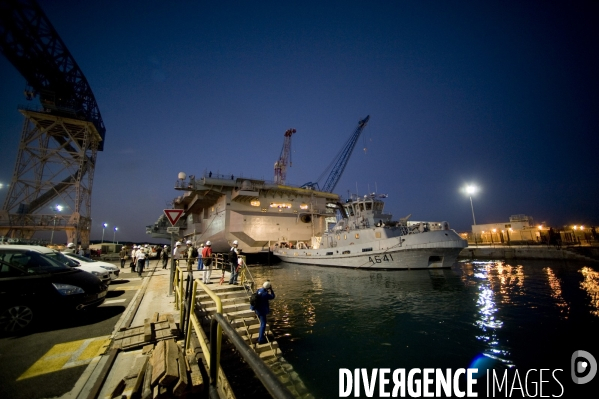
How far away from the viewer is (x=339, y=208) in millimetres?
53500

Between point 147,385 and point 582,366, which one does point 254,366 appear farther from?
point 582,366

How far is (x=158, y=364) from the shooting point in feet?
12.7

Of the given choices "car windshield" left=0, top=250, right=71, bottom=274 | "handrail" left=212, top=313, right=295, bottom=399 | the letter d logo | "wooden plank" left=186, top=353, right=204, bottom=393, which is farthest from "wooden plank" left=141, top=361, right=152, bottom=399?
the letter d logo

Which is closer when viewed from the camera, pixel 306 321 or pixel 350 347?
pixel 350 347

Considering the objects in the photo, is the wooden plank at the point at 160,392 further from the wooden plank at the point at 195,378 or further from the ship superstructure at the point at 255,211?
the ship superstructure at the point at 255,211

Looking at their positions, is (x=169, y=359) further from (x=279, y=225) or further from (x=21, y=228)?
(x=21, y=228)

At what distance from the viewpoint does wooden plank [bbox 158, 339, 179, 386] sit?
11.2 feet

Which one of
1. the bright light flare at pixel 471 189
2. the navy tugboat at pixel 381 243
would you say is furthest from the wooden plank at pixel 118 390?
the bright light flare at pixel 471 189

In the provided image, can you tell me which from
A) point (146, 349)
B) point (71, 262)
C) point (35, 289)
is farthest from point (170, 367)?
point (71, 262)

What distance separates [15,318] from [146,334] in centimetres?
360

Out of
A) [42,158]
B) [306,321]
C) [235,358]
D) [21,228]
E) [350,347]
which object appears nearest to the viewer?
[235,358]

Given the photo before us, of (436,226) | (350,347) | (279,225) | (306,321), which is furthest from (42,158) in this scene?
(436,226)

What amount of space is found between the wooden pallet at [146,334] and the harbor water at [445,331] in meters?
3.41

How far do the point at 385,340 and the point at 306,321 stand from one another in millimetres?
3264
